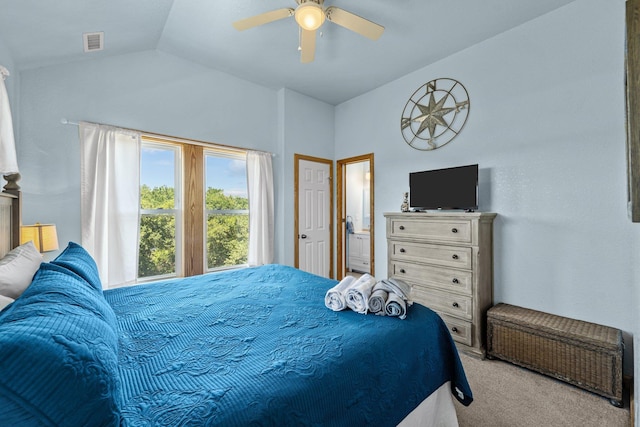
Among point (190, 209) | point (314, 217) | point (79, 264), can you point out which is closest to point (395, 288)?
point (79, 264)

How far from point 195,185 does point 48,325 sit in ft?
9.45

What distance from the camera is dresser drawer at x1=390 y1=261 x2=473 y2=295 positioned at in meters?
2.63

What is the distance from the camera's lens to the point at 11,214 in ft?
6.09

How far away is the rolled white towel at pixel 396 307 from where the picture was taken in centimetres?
149

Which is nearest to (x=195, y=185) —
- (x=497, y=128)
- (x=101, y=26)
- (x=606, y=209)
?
(x=101, y=26)

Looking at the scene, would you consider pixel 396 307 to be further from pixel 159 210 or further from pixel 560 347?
pixel 159 210

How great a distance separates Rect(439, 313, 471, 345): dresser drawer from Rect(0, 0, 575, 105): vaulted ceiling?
9.35 feet

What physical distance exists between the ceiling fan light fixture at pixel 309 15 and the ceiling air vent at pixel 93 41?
175 centimetres

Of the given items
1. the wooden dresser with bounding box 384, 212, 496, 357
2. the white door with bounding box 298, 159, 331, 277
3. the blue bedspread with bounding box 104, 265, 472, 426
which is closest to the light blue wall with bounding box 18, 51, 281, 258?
the white door with bounding box 298, 159, 331, 277

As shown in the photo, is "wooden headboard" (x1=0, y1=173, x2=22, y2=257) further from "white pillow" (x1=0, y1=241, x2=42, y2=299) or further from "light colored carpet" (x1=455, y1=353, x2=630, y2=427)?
"light colored carpet" (x1=455, y1=353, x2=630, y2=427)

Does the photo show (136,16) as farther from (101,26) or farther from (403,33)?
(403,33)

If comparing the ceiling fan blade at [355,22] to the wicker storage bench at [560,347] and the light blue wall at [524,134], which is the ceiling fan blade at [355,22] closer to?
the light blue wall at [524,134]

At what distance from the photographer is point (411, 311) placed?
158 cm

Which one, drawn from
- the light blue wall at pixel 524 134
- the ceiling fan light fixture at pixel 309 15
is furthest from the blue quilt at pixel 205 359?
the ceiling fan light fixture at pixel 309 15
